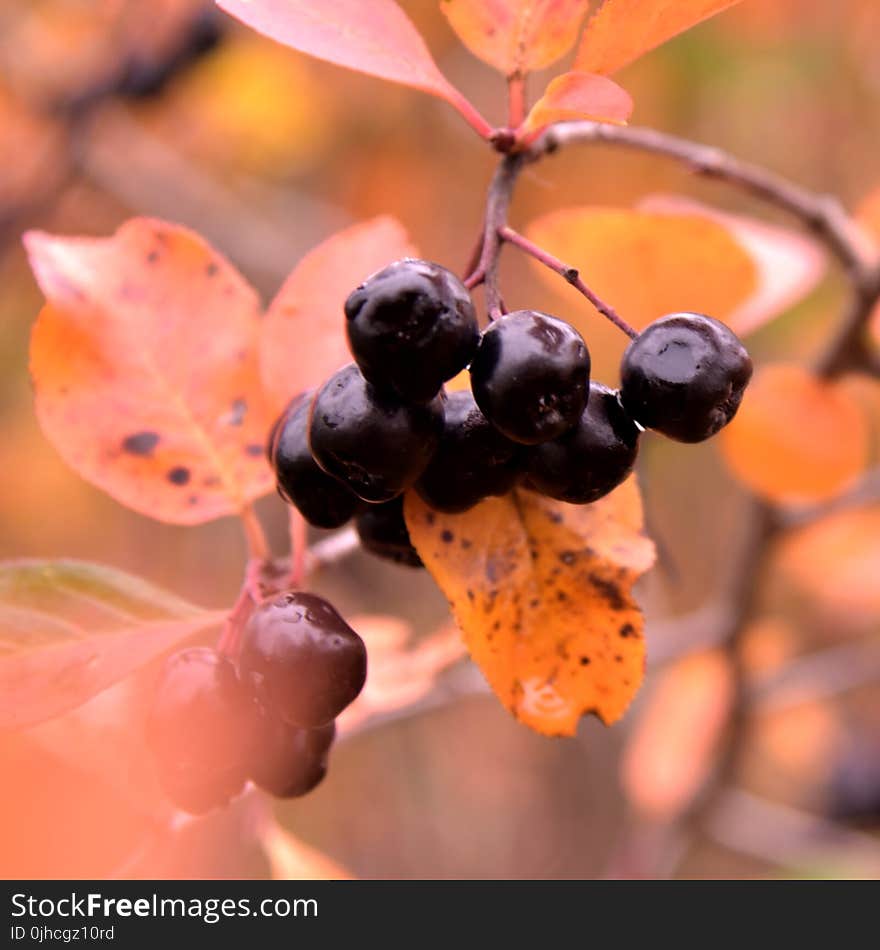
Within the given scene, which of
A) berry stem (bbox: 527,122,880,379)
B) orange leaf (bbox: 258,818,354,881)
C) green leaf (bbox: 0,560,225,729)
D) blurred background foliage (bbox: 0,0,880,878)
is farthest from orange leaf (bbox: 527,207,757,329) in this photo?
blurred background foliage (bbox: 0,0,880,878)

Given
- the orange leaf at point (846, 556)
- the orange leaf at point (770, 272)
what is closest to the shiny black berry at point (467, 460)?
the orange leaf at point (770, 272)

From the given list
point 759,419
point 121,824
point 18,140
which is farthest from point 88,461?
point 18,140

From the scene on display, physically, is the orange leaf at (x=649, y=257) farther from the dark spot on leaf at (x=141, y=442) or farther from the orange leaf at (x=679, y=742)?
the orange leaf at (x=679, y=742)

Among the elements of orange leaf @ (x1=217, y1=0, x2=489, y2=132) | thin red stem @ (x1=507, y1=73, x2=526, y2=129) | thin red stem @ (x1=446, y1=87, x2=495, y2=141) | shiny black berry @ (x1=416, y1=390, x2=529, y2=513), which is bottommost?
shiny black berry @ (x1=416, y1=390, x2=529, y2=513)

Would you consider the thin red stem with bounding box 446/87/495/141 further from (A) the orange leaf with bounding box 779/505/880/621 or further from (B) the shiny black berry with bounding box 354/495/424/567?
(A) the orange leaf with bounding box 779/505/880/621
